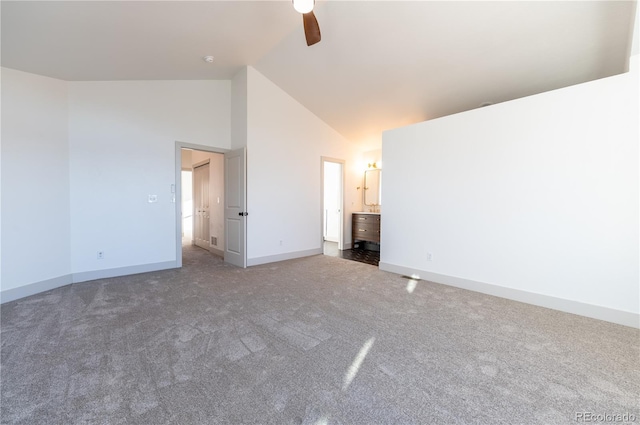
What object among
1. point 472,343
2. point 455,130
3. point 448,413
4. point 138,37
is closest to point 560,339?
point 472,343

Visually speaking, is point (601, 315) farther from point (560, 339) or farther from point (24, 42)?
point (24, 42)

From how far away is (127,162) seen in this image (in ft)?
13.8

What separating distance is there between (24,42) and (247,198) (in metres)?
3.08

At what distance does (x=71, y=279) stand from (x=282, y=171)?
3.63 m

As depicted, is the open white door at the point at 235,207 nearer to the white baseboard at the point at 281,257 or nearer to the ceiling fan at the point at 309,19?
the white baseboard at the point at 281,257

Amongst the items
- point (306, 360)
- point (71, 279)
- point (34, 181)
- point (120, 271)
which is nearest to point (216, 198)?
point (120, 271)

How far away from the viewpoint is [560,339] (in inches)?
89.4

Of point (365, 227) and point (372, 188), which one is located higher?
point (372, 188)

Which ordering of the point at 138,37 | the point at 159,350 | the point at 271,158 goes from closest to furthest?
the point at 159,350 → the point at 138,37 → the point at 271,158

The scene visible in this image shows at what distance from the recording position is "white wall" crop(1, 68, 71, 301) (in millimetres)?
3137

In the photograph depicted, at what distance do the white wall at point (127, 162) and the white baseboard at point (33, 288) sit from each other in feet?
0.64

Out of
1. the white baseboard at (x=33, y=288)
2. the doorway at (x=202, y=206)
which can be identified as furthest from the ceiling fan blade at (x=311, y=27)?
the doorway at (x=202, y=206)

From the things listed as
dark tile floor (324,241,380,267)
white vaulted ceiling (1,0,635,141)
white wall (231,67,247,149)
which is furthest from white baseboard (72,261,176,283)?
dark tile floor (324,241,380,267)

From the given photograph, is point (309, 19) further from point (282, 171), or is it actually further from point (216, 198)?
point (216, 198)
